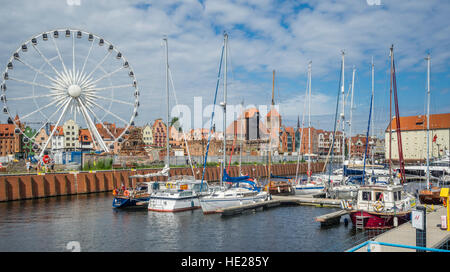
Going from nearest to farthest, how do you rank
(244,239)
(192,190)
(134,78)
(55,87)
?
(244,239)
(192,190)
(55,87)
(134,78)

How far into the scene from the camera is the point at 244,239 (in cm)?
2538

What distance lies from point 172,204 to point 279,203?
11.7 m

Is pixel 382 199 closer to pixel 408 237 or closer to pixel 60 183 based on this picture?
pixel 408 237

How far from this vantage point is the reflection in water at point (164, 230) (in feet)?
77.7

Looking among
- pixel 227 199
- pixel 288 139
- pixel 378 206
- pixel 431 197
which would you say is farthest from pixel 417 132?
pixel 378 206

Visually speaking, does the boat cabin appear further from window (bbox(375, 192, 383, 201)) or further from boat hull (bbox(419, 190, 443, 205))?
boat hull (bbox(419, 190, 443, 205))

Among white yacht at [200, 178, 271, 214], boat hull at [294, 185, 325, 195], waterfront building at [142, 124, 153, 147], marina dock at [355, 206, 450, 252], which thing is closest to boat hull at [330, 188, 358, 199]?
boat hull at [294, 185, 325, 195]

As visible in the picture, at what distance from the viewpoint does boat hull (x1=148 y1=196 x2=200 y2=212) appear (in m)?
35.7

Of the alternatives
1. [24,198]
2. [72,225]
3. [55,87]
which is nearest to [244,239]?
[72,225]

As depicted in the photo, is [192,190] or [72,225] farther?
[192,190]

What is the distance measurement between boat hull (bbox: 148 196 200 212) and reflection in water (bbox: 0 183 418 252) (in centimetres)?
73
